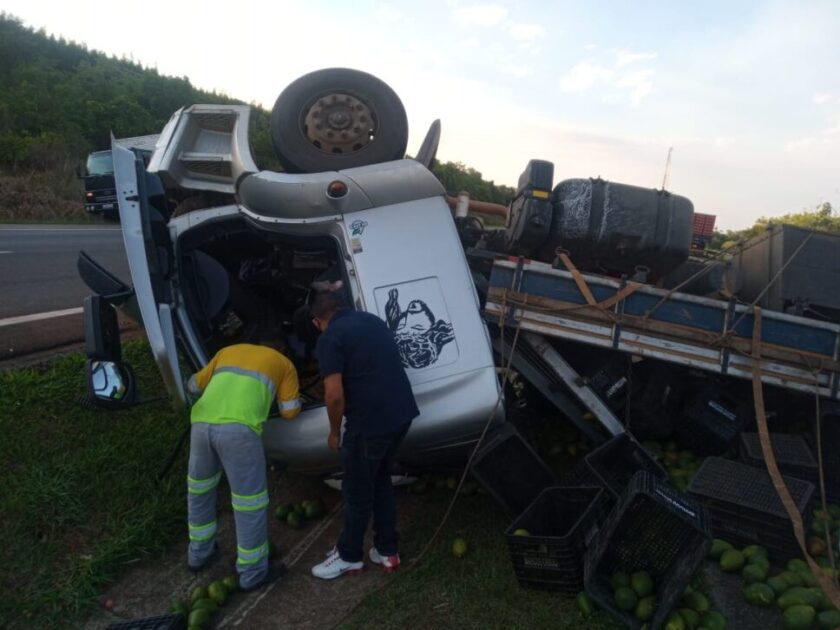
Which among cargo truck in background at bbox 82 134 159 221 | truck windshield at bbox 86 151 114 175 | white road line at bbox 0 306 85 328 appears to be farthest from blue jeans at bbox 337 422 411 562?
truck windshield at bbox 86 151 114 175

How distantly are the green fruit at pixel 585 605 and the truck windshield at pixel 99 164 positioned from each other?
790 inches

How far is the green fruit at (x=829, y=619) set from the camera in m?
3.09

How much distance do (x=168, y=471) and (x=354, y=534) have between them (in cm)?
159

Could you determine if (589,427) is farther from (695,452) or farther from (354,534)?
(354,534)

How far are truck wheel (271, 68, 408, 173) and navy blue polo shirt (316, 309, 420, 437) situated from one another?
1400 mm

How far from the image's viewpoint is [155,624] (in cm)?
318

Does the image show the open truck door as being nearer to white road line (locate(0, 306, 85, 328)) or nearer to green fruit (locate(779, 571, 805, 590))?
green fruit (locate(779, 571, 805, 590))

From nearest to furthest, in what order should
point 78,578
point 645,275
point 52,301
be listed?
point 78,578
point 645,275
point 52,301

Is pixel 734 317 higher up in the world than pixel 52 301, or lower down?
higher up

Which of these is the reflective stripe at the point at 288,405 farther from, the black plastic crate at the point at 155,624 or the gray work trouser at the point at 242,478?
the black plastic crate at the point at 155,624

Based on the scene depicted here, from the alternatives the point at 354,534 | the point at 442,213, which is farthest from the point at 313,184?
the point at 354,534

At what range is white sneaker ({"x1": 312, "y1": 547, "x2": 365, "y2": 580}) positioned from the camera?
377 cm

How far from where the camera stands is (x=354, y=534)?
374 centimetres

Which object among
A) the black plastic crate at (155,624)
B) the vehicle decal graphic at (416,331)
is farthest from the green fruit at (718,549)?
the black plastic crate at (155,624)
